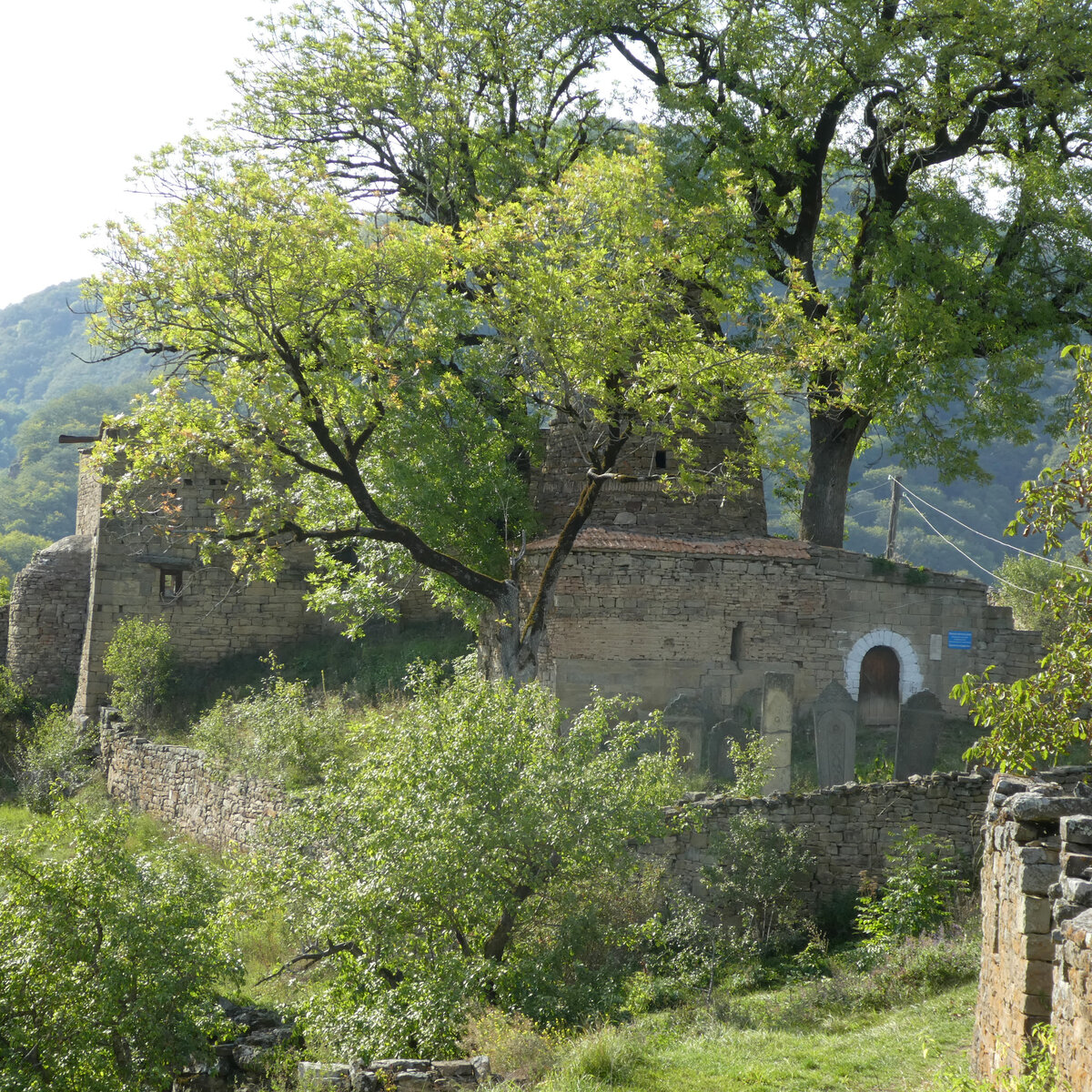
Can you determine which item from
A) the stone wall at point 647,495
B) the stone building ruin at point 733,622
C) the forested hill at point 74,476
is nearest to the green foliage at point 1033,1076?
the stone building ruin at point 733,622

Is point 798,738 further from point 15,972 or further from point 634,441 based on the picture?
point 15,972

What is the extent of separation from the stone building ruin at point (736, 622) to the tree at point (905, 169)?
2.21 metres

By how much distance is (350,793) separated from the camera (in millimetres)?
9641

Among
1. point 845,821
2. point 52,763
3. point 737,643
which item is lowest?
point 52,763

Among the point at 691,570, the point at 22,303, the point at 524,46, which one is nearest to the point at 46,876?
the point at 691,570

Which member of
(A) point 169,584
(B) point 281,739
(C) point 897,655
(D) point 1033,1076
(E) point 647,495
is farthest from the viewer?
(A) point 169,584

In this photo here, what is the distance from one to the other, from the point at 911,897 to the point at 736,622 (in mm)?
5536

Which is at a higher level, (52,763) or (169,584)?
(169,584)

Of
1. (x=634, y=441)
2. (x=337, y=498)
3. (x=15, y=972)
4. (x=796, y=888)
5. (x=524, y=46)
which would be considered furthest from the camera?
(x=524, y=46)

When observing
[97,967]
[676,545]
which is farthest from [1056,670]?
[676,545]

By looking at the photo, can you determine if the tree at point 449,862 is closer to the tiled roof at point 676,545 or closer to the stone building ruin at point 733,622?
the stone building ruin at point 733,622

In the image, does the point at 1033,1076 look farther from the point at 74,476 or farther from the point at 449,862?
the point at 74,476

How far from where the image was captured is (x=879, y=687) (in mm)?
15836

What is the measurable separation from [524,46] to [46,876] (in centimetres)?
1380
